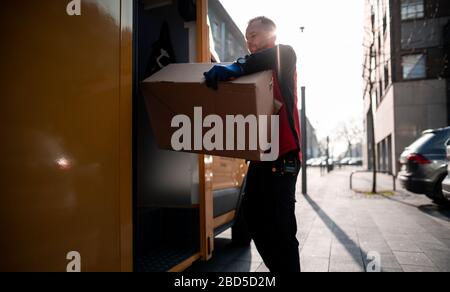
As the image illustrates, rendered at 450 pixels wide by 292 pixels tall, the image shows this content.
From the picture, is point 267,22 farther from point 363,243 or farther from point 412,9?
point 412,9

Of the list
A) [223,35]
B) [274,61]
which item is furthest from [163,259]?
[223,35]

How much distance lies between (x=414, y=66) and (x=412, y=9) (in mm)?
2998

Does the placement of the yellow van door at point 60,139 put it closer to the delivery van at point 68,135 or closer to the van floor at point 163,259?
the delivery van at point 68,135

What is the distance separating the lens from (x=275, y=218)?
6.81 ft

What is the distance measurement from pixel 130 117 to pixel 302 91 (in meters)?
9.47

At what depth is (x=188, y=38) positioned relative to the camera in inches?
129

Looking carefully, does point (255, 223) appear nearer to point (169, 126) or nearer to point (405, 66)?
point (169, 126)

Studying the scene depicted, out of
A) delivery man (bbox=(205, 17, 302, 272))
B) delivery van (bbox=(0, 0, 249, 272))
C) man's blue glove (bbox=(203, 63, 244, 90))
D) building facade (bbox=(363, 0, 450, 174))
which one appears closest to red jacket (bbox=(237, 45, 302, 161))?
delivery man (bbox=(205, 17, 302, 272))

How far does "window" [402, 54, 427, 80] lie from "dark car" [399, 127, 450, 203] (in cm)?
1347

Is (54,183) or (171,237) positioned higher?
(54,183)

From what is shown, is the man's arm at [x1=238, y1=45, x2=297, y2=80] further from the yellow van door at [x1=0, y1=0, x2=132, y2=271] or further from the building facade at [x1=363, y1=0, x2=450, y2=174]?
the building facade at [x1=363, y1=0, x2=450, y2=174]

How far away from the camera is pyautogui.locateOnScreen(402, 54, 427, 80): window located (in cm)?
1833

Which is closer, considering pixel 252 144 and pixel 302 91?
pixel 252 144

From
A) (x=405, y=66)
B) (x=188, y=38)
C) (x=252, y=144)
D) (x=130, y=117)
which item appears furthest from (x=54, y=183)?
(x=405, y=66)
